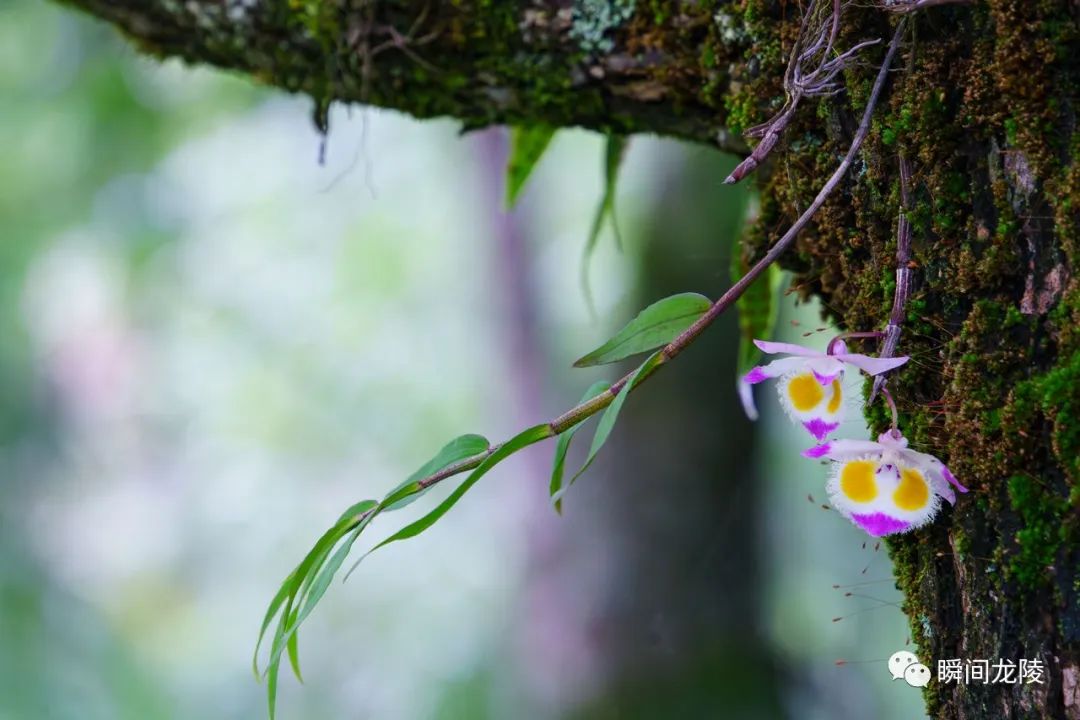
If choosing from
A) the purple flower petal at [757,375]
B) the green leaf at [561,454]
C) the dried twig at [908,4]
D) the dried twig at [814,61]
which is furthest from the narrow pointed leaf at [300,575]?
the dried twig at [908,4]

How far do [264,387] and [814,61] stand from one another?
4.32m

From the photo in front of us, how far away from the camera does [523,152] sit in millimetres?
1194

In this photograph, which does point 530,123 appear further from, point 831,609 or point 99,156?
point 99,156

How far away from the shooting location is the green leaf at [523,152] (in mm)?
1164

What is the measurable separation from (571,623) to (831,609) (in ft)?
4.96

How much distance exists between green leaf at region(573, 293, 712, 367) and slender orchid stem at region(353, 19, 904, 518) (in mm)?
18

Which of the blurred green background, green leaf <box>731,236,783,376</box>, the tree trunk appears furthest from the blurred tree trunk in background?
the tree trunk

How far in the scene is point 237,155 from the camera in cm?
425

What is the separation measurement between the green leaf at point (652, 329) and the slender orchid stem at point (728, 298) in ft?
0.06

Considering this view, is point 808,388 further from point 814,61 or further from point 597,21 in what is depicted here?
point 597,21

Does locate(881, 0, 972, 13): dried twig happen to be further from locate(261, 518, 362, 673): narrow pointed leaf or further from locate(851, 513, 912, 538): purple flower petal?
locate(261, 518, 362, 673): narrow pointed leaf

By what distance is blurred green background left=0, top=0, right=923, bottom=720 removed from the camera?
3590 millimetres

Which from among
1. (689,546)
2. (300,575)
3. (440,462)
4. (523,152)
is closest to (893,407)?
(440,462)

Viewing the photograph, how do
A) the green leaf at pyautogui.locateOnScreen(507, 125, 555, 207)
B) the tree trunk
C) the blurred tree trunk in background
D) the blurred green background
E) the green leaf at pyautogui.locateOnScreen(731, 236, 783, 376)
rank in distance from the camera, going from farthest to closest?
the blurred green background
the blurred tree trunk in background
the green leaf at pyautogui.locateOnScreen(507, 125, 555, 207)
the green leaf at pyautogui.locateOnScreen(731, 236, 783, 376)
the tree trunk
